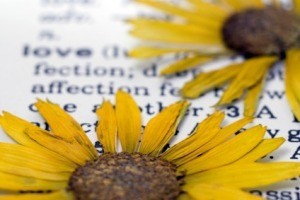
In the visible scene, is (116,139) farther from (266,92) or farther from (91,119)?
(266,92)

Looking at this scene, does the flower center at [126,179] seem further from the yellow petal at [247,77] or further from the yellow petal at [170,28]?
the yellow petal at [170,28]

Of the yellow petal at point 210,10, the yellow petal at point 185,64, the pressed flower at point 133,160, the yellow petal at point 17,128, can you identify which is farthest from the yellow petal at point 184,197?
the yellow petal at point 210,10

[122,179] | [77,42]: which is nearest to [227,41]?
[77,42]

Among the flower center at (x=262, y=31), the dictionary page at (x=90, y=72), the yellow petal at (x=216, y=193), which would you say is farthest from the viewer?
the flower center at (x=262, y=31)

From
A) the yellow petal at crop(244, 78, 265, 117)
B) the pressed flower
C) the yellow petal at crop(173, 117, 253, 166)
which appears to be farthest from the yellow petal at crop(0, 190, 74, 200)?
the yellow petal at crop(244, 78, 265, 117)

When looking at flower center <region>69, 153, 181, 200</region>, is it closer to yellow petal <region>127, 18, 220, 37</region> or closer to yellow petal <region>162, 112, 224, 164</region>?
yellow petal <region>162, 112, 224, 164</region>

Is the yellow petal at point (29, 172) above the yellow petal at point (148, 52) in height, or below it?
below

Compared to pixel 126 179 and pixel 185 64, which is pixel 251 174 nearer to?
pixel 126 179
